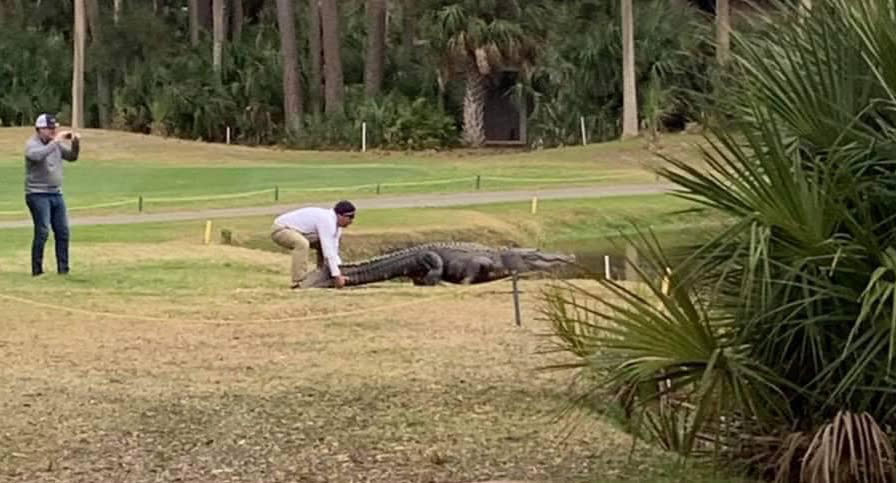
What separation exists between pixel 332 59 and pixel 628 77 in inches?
386

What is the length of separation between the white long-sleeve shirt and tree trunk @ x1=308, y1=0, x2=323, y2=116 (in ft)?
103

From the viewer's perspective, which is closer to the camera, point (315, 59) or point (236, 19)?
point (315, 59)

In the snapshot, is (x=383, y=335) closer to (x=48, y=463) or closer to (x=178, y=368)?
(x=178, y=368)

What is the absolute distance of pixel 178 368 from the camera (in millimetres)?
10078

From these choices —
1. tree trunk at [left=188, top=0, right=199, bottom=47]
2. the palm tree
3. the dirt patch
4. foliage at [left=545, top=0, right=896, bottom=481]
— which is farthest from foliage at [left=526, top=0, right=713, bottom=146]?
foliage at [left=545, top=0, right=896, bottom=481]

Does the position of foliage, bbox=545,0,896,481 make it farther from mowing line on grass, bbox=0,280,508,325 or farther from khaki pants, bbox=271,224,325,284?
khaki pants, bbox=271,224,325,284

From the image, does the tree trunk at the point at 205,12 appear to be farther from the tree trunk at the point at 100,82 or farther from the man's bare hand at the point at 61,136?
the man's bare hand at the point at 61,136

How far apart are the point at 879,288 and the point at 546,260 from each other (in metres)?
11.3

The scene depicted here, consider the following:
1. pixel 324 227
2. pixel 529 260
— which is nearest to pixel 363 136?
pixel 529 260

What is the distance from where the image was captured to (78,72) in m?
47.8

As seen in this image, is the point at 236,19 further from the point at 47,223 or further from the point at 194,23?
the point at 47,223

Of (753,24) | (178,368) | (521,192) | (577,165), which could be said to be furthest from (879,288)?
(577,165)

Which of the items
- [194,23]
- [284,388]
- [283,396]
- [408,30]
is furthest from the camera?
[194,23]

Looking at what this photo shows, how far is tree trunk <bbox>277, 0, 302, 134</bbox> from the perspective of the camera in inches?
1810
